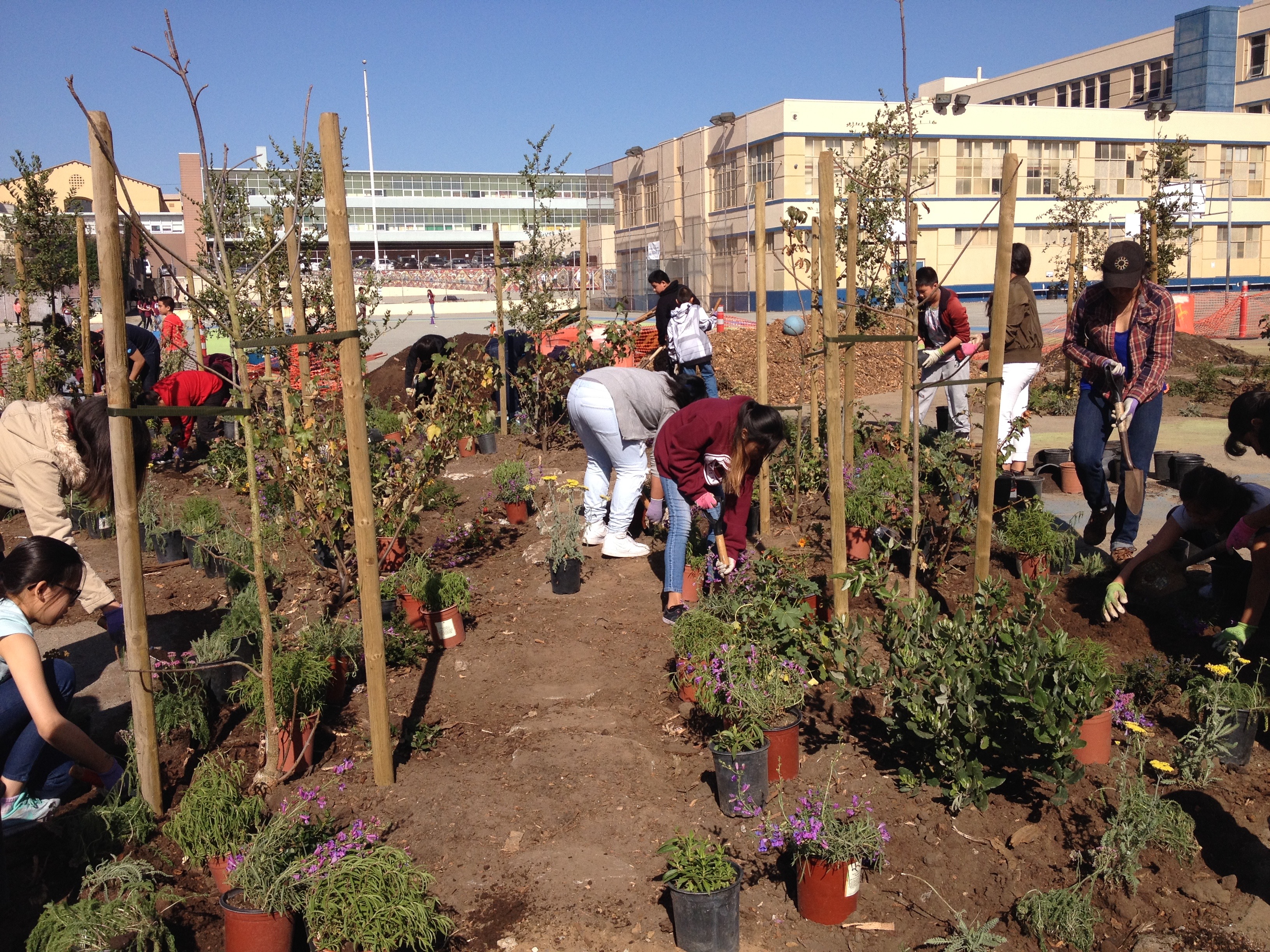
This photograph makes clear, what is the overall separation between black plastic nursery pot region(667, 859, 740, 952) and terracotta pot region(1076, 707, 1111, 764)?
1603 mm

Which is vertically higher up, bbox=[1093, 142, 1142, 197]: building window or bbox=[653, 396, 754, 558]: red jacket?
bbox=[1093, 142, 1142, 197]: building window

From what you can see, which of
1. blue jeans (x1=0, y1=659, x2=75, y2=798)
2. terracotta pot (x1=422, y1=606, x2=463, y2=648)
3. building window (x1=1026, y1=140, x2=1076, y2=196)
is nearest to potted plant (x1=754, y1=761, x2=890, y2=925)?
terracotta pot (x1=422, y1=606, x2=463, y2=648)

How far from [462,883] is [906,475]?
369 centimetres

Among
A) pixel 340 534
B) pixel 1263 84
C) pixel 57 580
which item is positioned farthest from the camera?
pixel 1263 84

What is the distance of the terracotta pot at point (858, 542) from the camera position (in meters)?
5.73

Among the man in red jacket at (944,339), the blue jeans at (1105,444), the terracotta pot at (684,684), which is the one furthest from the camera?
the man in red jacket at (944,339)

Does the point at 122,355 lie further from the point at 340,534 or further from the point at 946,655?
the point at 946,655

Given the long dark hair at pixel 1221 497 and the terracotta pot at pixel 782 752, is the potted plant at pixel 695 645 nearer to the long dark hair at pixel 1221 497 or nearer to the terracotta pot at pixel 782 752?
the terracotta pot at pixel 782 752

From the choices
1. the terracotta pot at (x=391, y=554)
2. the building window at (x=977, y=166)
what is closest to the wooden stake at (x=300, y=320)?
the terracotta pot at (x=391, y=554)

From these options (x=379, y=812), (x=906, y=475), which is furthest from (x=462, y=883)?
(x=906, y=475)

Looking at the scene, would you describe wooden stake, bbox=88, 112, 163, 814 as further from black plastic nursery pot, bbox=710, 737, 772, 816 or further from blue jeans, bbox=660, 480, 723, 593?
blue jeans, bbox=660, 480, 723, 593

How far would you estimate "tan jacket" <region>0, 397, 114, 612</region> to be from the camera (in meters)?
4.47

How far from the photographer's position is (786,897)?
3.01 metres

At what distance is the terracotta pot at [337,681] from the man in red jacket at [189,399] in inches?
178
